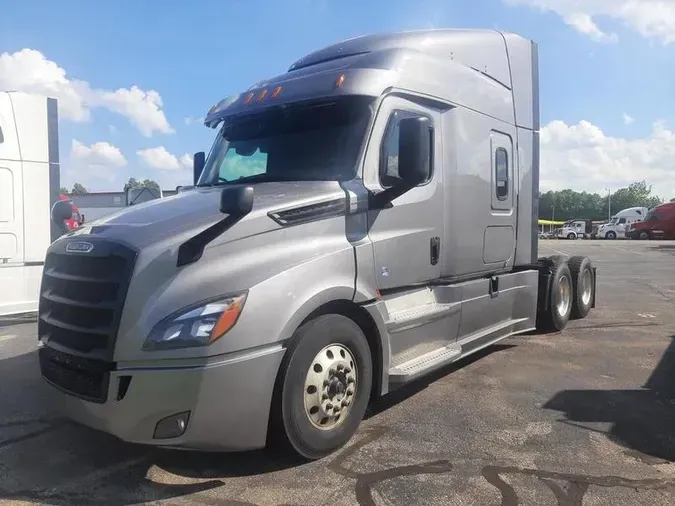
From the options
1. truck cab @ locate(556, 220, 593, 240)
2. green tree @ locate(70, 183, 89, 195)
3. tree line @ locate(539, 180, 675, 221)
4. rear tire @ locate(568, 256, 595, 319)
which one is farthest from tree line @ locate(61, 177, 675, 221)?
rear tire @ locate(568, 256, 595, 319)

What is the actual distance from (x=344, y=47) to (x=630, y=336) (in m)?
5.47

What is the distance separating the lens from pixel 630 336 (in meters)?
7.87

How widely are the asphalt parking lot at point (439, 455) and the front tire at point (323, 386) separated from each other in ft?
0.63

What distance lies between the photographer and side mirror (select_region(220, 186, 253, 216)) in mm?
3492

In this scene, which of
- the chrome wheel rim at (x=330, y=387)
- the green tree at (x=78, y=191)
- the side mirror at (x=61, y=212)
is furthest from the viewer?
the green tree at (x=78, y=191)

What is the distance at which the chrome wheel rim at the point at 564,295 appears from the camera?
8203mm

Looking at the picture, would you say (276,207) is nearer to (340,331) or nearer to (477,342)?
(340,331)

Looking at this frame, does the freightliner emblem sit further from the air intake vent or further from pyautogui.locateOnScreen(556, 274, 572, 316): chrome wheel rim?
pyautogui.locateOnScreen(556, 274, 572, 316): chrome wheel rim

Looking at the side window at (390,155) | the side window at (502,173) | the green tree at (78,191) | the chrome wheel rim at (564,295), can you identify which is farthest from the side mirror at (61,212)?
the green tree at (78,191)

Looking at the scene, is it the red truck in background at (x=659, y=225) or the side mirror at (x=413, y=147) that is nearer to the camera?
the side mirror at (x=413, y=147)

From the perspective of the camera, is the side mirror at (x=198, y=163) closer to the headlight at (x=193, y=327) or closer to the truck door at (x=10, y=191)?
the headlight at (x=193, y=327)

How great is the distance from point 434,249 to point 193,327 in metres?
2.52

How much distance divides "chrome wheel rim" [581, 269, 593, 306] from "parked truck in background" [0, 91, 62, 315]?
8.02 meters

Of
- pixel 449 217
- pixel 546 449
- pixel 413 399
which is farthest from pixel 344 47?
A: pixel 546 449
